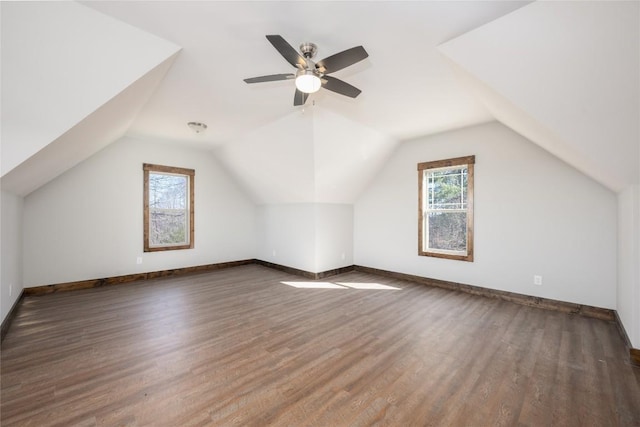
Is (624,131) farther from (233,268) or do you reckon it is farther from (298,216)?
(233,268)

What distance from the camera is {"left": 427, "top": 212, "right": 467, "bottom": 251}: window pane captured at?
14.5 feet

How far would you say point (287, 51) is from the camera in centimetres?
194

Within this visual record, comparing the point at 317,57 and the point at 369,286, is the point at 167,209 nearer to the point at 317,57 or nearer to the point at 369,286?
the point at 369,286

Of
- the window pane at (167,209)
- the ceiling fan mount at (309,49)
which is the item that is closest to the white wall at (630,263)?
the ceiling fan mount at (309,49)

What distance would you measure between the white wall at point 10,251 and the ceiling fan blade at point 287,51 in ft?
10.7

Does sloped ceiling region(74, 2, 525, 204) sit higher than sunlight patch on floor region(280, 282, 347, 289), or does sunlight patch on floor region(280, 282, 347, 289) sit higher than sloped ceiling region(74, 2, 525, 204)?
sloped ceiling region(74, 2, 525, 204)

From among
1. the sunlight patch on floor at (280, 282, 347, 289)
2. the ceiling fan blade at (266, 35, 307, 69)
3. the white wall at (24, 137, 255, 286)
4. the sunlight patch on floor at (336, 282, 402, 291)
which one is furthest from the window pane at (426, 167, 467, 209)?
the white wall at (24, 137, 255, 286)

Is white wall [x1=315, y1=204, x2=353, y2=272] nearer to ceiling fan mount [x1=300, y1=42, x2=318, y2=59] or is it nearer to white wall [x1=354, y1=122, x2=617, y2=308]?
white wall [x1=354, y1=122, x2=617, y2=308]

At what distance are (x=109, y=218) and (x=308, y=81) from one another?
15.2ft

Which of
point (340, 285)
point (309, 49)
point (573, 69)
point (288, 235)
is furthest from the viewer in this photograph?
point (288, 235)

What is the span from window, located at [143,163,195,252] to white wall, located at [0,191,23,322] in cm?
166

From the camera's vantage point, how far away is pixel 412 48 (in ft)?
7.50

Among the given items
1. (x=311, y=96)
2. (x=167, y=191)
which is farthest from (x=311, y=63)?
(x=167, y=191)

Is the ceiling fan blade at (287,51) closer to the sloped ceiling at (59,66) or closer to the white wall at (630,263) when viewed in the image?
the sloped ceiling at (59,66)
